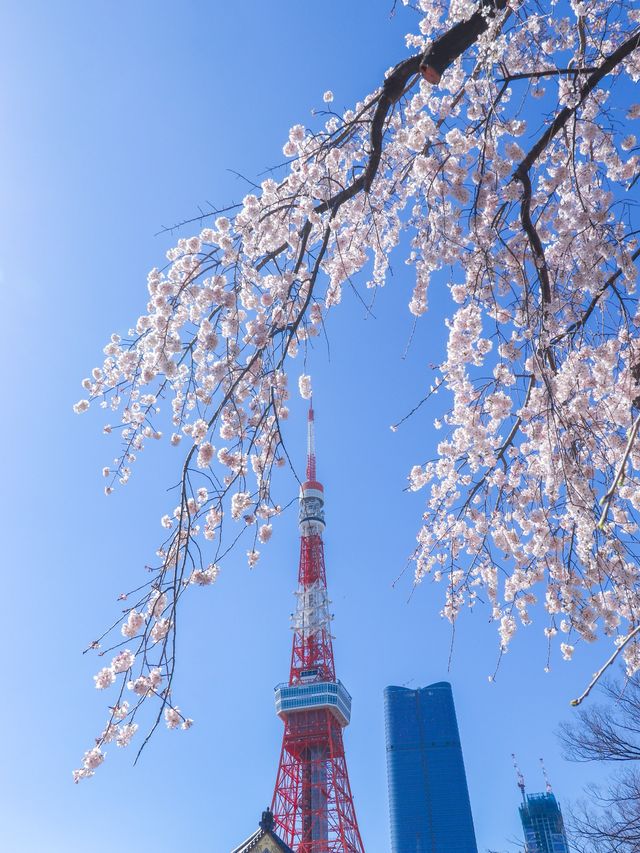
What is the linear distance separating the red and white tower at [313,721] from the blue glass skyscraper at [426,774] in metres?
50.5

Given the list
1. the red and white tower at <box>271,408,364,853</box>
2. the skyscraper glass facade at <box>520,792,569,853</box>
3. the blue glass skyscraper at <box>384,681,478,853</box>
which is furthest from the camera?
the blue glass skyscraper at <box>384,681,478,853</box>

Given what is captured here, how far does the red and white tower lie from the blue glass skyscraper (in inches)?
1988

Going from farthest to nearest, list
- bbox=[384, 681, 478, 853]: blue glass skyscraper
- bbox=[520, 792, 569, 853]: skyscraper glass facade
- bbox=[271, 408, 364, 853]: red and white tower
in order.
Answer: bbox=[384, 681, 478, 853]: blue glass skyscraper
bbox=[520, 792, 569, 853]: skyscraper glass facade
bbox=[271, 408, 364, 853]: red and white tower

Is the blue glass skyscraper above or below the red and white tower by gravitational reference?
above

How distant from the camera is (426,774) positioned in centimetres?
7700

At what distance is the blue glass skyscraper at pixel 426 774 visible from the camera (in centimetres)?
7231

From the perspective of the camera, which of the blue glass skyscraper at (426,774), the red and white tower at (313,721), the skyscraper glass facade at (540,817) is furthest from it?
the blue glass skyscraper at (426,774)

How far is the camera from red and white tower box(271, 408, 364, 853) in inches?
1032

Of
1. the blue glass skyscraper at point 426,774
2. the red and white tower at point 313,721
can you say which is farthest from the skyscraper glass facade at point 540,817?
the red and white tower at point 313,721

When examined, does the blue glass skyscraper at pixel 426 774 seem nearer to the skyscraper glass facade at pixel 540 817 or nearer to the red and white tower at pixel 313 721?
the skyscraper glass facade at pixel 540 817

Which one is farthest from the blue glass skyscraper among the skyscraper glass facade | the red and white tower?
the red and white tower

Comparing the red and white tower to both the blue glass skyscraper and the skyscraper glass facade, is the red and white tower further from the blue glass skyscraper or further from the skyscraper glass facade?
the blue glass skyscraper

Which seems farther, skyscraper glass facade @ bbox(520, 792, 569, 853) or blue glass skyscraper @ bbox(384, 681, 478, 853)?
blue glass skyscraper @ bbox(384, 681, 478, 853)

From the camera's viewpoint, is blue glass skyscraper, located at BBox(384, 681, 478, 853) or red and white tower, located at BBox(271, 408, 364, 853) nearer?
red and white tower, located at BBox(271, 408, 364, 853)
